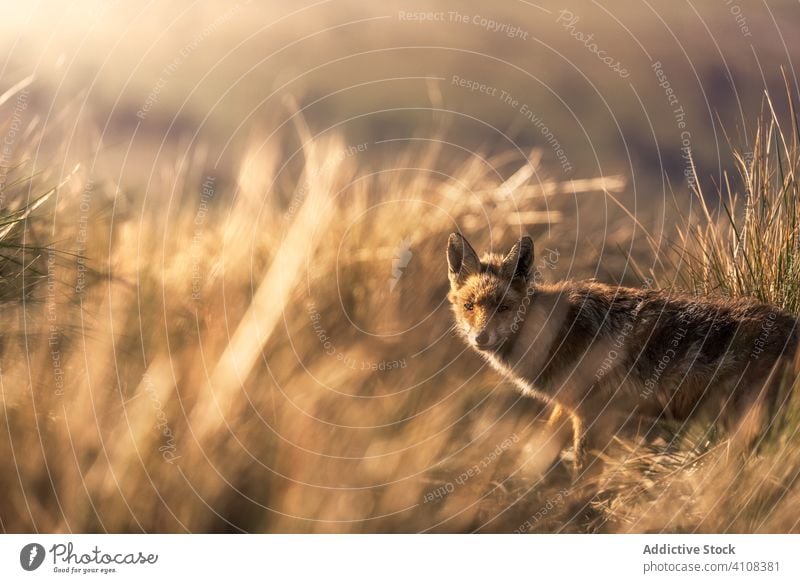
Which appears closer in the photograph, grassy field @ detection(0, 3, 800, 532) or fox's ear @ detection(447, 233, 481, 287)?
grassy field @ detection(0, 3, 800, 532)

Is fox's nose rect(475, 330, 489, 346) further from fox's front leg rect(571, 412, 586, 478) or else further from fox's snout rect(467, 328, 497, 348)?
fox's front leg rect(571, 412, 586, 478)

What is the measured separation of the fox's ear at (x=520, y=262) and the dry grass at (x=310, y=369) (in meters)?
0.42

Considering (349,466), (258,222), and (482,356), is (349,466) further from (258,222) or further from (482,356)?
(482,356)

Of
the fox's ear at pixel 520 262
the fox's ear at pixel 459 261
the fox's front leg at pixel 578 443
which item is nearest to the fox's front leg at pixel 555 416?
the fox's front leg at pixel 578 443

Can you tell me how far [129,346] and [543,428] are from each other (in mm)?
2728

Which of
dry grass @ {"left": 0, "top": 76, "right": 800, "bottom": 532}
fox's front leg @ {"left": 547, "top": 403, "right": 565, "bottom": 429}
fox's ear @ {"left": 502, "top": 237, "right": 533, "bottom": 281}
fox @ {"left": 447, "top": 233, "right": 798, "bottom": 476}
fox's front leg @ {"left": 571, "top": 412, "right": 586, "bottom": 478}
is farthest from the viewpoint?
fox's ear @ {"left": 502, "top": 237, "right": 533, "bottom": 281}

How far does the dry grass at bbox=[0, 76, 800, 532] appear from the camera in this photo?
3223 mm

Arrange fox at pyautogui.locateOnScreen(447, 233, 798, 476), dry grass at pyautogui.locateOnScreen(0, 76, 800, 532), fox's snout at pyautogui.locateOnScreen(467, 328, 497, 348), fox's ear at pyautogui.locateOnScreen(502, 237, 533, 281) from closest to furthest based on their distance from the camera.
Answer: dry grass at pyautogui.locateOnScreen(0, 76, 800, 532), fox at pyautogui.locateOnScreen(447, 233, 798, 476), fox's snout at pyautogui.locateOnScreen(467, 328, 497, 348), fox's ear at pyautogui.locateOnScreen(502, 237, 533, 281)

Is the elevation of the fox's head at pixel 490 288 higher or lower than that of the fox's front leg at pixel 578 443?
higher

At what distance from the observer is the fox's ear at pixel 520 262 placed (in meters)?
5.38

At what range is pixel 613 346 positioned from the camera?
5367mm

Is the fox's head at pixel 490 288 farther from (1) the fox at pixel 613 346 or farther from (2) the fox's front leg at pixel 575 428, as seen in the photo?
(2) the fox's front leg at pixel 575 428

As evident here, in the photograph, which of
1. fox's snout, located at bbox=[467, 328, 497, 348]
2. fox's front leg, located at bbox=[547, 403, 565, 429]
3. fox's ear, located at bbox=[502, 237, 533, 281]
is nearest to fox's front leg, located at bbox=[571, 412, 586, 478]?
fox's front leg, located at bbox=[547, 403, 565, 429]

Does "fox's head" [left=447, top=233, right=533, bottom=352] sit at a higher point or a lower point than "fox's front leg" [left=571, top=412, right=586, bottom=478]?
higher
